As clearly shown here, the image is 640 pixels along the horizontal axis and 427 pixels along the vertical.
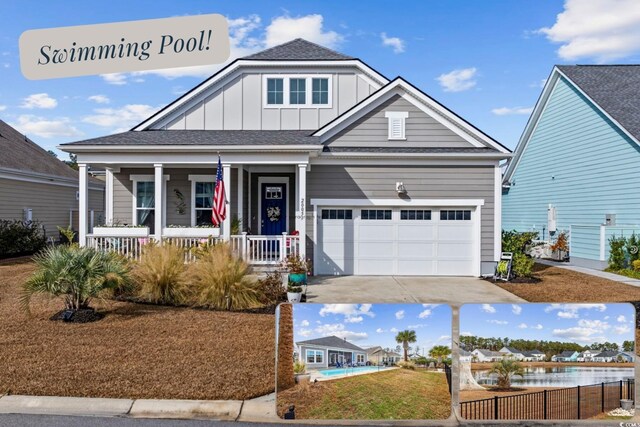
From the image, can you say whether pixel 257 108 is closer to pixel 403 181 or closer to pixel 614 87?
pixel 403 181

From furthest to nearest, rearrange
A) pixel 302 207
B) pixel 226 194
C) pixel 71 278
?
pixel 226 194 → pixel 302 207 → pixel 71 278

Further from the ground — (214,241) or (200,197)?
(200,197)

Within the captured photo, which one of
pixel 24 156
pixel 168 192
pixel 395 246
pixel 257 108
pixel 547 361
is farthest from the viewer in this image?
pixel 24 156

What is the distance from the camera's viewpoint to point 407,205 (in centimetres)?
1415

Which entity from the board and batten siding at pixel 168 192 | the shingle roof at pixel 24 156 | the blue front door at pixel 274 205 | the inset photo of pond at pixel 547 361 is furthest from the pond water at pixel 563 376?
the shingle roof at pixel 24 156

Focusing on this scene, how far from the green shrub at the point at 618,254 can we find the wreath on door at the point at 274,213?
11169mm

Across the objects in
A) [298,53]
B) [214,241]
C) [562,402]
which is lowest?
[562,402]

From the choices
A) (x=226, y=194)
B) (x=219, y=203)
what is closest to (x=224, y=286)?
(x=219, y=203)

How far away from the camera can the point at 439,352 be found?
408cm

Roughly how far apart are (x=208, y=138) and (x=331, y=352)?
37.2ft

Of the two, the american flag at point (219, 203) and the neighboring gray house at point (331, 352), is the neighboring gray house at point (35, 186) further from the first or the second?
the neighboring gray house at point (331, 352)

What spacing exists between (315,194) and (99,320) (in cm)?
747

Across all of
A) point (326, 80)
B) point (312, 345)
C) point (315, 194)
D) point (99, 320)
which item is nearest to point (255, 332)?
point (99, 320)

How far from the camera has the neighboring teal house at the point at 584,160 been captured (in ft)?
53.1
